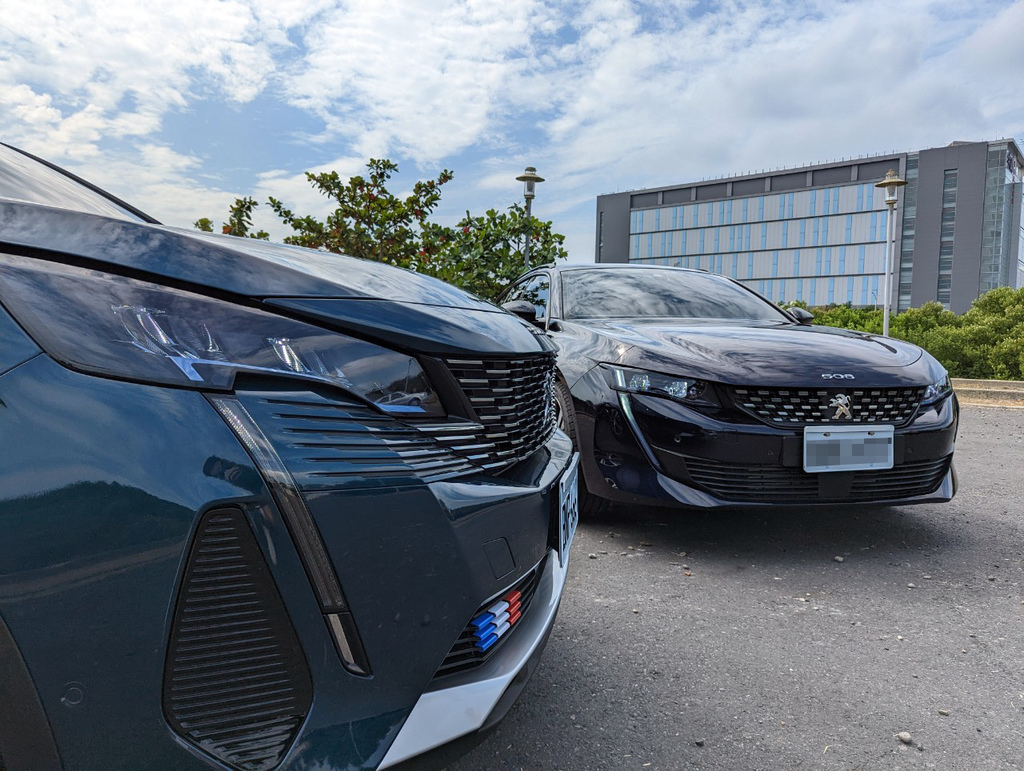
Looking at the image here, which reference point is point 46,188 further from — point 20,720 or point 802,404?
point 802,404

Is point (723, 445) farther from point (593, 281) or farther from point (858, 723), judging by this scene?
point (593, 281)

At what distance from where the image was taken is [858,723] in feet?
5.72

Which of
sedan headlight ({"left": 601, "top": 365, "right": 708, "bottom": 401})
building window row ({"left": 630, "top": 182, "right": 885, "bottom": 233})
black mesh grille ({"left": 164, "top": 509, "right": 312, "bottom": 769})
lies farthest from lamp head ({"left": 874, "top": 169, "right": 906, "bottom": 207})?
building window row ({"left": 630, "top": 182, "right": 885, "bottom": 233})

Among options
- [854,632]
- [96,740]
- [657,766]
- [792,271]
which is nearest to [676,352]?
[854,632]

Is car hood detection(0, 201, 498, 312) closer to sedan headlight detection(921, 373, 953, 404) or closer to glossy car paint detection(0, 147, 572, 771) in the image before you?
glossy car paint detection(0, 147, 572, 771)

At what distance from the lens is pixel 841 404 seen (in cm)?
273

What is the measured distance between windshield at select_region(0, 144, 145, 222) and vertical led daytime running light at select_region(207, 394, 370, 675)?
549mm

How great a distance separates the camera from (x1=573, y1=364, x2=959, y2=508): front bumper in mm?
2682

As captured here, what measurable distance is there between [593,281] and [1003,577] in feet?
7.82

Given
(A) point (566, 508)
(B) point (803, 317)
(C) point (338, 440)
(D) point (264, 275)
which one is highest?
(B) point (803, 317)

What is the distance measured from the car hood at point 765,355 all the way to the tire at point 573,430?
322 mm

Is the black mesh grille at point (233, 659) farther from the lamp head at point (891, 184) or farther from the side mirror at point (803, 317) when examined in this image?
the lamp head at point (891, 184)

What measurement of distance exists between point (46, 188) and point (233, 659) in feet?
3.74

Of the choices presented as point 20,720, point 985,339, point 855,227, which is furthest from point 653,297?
point 855,227
